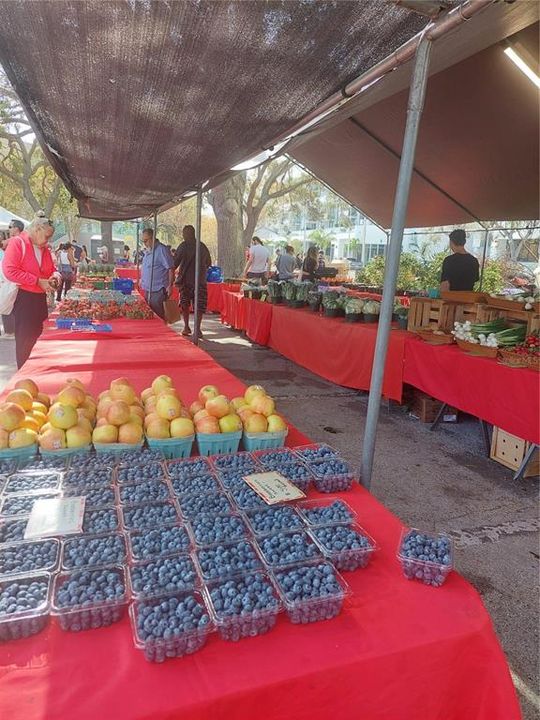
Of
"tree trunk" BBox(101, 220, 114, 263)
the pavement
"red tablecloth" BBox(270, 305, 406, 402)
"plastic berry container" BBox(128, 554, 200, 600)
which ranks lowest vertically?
the pavement

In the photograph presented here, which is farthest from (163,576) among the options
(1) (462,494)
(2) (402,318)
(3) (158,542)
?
(2) (402,318)

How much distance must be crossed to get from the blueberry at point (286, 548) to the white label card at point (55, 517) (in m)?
0.44

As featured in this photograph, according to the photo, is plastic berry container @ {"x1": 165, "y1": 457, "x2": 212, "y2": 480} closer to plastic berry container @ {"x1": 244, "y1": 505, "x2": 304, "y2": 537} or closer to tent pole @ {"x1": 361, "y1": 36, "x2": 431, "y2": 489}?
plastic berry container @ {"x1": 244, "y1": 505, "x2": 304, "y2": 537}

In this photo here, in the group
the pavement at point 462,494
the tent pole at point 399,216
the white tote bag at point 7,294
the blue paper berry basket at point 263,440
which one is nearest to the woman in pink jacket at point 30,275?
the white tote bag at point 7,294

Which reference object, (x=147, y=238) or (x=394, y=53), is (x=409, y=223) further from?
(x=394, y=53)

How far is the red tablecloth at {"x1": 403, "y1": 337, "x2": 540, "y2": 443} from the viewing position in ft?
10.3

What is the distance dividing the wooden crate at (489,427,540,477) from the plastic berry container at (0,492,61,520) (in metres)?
3.29

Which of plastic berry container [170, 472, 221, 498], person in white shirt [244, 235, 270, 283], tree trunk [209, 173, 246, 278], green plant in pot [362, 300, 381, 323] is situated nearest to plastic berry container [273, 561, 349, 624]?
plastic berry container [170, 472, 221, 498]

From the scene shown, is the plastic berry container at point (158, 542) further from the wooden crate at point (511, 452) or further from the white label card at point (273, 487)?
the wooden crate at point (511, 452)

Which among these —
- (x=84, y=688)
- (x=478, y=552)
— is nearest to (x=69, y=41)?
(x=84, y=688)

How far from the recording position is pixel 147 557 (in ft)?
3.54

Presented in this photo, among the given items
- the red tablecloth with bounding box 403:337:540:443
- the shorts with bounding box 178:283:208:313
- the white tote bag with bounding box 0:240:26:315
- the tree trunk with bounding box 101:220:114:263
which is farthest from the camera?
the tree trunk with bounding box 101:220:114:263

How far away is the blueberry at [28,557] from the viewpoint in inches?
40.7

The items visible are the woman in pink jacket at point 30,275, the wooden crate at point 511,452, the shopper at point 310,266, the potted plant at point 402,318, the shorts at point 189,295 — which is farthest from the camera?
the shopper at point 310,266
